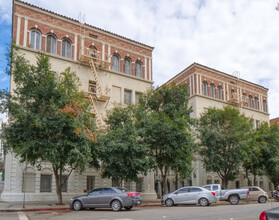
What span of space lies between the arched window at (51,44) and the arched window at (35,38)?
84 cm

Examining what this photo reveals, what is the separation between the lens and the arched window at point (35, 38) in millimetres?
26484

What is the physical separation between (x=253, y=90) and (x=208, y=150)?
19874 mm

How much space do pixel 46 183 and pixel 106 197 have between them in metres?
10.6

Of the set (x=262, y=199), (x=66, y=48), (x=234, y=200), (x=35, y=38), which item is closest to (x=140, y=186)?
(x=234, y=200)

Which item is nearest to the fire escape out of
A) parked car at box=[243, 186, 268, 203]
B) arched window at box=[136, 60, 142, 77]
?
arched window at box=[136, 60, 142, 77]

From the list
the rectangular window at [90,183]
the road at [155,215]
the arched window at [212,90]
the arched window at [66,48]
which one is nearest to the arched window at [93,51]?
the arched window at [66,48]

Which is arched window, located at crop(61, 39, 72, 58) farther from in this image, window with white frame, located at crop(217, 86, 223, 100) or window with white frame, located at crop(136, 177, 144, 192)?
window with white frame, located at crop(217, 86, 223, 100)

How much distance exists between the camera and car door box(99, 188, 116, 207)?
Result: 1605 cm

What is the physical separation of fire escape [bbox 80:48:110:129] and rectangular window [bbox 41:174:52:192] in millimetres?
6490

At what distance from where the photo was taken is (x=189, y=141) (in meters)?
23.2

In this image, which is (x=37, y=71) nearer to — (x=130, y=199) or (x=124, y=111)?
(x=124, y=111)

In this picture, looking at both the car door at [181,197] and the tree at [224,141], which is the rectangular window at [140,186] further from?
the car door at [181,197]

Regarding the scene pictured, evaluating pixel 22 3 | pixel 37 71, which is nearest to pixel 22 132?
pixel 37 71

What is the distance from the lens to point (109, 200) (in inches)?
630
